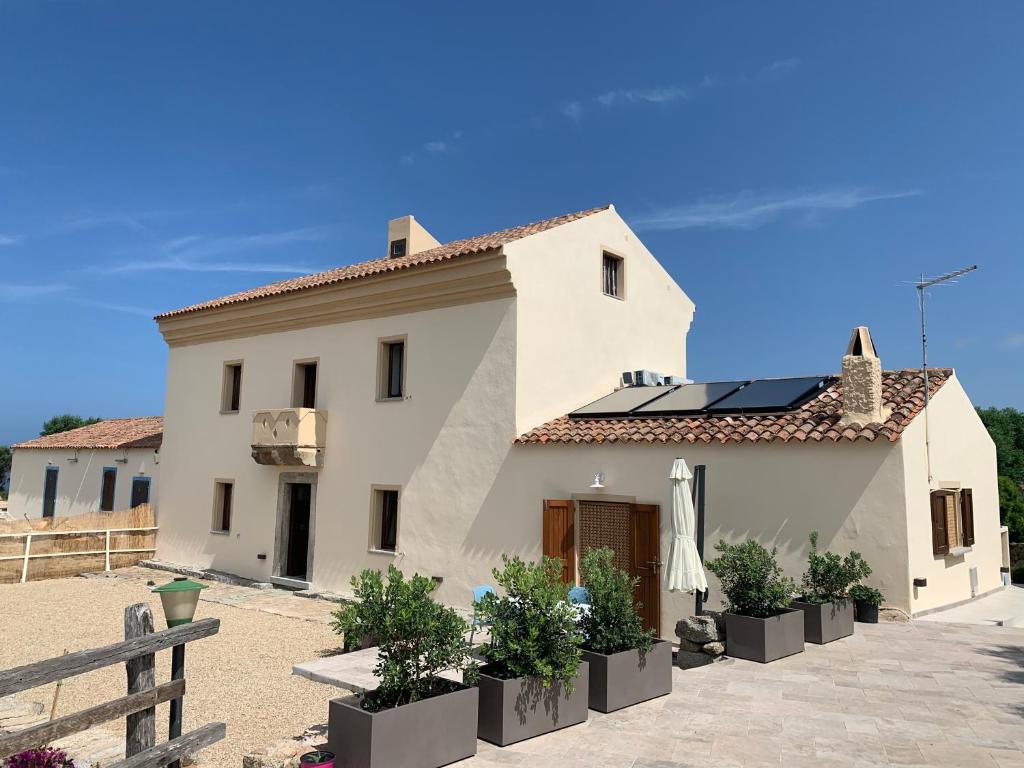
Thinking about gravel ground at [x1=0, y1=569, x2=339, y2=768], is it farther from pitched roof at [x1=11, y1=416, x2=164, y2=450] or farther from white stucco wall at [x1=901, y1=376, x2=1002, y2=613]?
white stucco wall at [x1=901, y1=376, x2=1002, y2=613]

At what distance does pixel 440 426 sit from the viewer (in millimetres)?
14602

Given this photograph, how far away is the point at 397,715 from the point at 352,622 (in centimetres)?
85

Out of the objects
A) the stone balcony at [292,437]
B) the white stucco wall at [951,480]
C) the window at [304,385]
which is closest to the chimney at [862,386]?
the white stucco wall at [951,480]

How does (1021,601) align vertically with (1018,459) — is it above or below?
below

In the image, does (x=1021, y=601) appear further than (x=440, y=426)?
No

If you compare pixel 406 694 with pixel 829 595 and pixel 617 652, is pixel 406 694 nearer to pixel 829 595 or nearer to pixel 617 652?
pixel 617 652

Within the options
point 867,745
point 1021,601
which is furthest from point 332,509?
point 1021,601

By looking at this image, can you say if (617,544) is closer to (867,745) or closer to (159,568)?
(867,745)

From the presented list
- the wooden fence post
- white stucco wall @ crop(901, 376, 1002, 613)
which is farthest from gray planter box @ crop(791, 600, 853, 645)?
the wooden fence post

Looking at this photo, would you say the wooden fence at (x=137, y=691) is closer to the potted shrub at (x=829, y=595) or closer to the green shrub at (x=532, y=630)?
the green shrub at (x=532, y=630)

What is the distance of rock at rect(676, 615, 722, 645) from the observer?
8750 millimetres

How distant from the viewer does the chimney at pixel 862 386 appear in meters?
10.3

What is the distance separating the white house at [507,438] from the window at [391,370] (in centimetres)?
4

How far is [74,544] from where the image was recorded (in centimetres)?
1883
